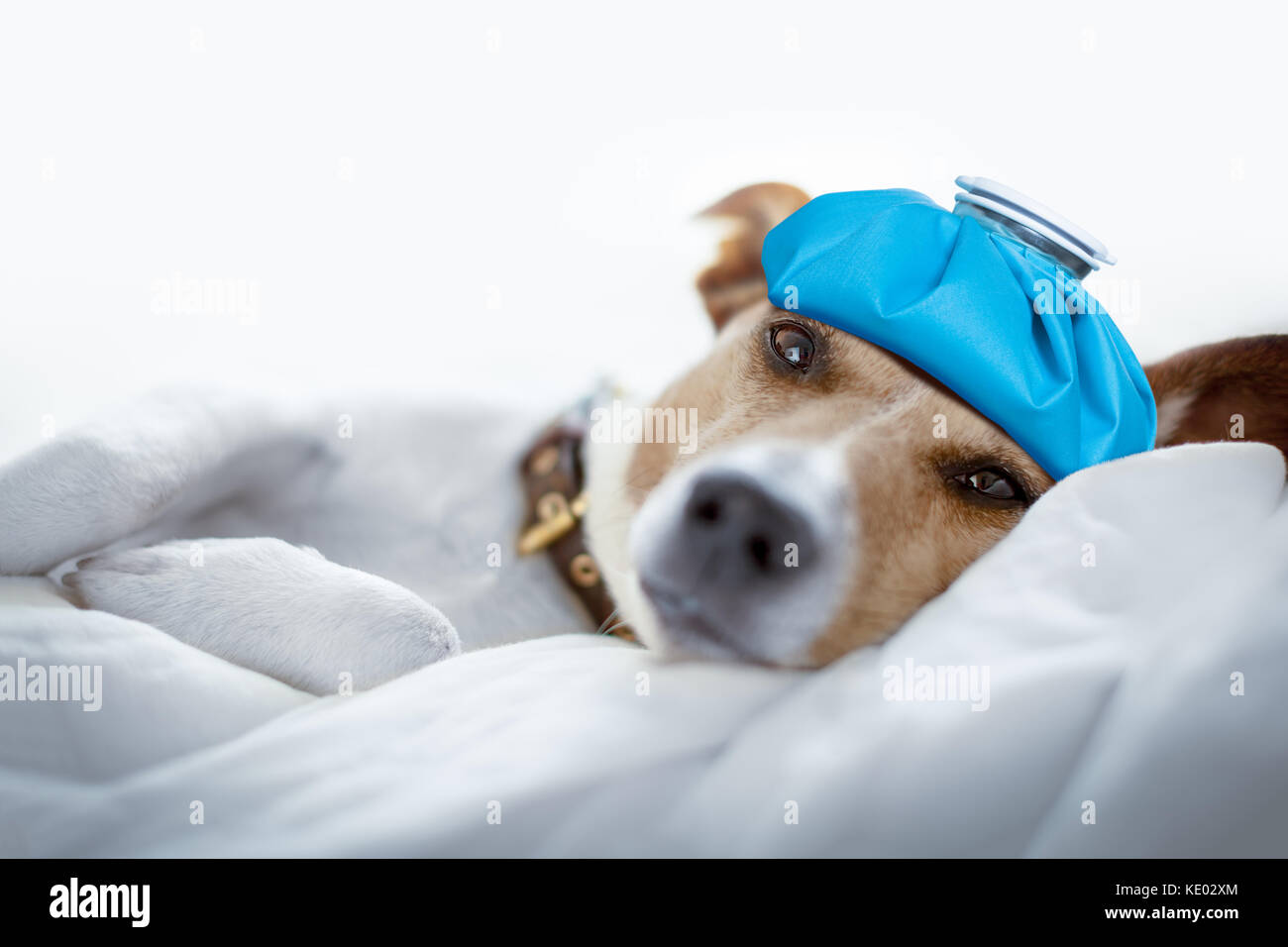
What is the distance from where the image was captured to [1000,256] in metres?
1.37

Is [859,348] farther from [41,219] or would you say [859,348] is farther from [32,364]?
[41,219]

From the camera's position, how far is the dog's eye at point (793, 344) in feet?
5.16

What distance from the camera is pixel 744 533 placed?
3.75 feet

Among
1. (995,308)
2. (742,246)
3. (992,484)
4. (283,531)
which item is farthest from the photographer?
(742,246)

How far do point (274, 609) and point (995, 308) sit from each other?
47.5 inches

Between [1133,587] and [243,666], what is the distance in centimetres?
122

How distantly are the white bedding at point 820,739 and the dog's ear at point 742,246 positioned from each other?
1.08 metres

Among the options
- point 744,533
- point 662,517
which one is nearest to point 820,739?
point 744,533

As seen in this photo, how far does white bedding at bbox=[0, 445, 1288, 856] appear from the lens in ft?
2.88

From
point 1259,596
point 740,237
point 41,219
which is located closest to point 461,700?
point 1259,596

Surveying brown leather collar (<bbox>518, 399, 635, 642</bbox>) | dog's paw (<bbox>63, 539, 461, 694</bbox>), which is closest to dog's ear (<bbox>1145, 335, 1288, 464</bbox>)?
brown leather collar (<bbox>518, 399, 635, 642</bbox>)

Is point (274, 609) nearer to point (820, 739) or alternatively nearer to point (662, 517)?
point (662, 517)

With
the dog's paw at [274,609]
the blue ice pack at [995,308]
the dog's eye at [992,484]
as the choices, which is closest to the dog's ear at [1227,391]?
the blue ice pack at [995,308]

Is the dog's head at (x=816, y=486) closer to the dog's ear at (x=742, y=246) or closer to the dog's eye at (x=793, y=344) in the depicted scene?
the dog's eye at (x=793, y=344)
